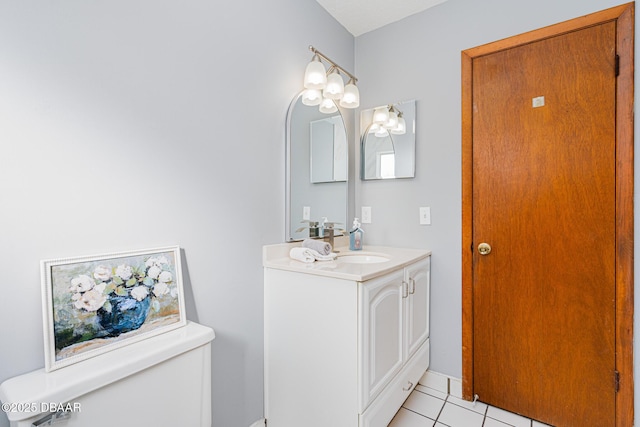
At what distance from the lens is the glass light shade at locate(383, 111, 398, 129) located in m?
2.04

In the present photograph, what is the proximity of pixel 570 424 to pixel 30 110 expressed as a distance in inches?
102

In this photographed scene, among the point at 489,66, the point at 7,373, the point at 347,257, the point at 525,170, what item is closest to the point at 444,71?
the point at 489,66

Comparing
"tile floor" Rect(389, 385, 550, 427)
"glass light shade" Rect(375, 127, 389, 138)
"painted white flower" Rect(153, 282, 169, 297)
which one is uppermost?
"glass light shade" Rect(375, 127, 389, 138)

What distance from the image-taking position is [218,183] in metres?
1.32

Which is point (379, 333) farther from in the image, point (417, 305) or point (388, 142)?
point (388, 142)

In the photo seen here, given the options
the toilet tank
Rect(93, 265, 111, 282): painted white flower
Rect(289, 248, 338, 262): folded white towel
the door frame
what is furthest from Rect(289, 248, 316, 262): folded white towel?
the door frame

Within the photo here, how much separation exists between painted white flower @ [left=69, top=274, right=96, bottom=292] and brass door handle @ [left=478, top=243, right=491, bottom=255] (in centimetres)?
182

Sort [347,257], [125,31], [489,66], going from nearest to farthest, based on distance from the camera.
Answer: [125,31]
[489,66]
[347,257]

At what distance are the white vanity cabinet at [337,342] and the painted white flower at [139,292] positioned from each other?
0.57 m

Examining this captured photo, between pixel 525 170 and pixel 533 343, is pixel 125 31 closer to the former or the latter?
pixel 525 170

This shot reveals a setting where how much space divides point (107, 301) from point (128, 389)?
27 centimetres

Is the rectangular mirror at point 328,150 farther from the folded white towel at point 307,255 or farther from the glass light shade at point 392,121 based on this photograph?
the folded white towel at point 307,255

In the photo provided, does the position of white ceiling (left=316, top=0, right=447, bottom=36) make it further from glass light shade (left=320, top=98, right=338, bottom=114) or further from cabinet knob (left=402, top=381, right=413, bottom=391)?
cabinet knob (left=402, top=381, right=413, bottom=391)

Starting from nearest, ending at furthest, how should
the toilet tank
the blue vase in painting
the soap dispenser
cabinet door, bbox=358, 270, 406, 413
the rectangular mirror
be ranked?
the toilet tank
the blue vase in painting
cabinet door, bbox=358, 270, 406, 413
the rectangular mirror
the soap dispenser
